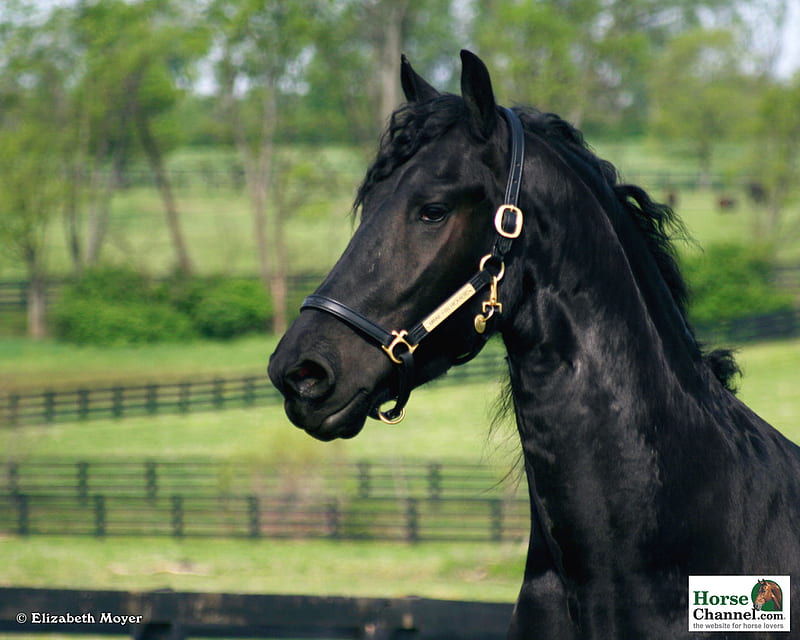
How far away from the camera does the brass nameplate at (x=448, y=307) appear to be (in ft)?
8.80

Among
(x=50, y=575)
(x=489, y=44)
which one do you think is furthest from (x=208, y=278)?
(x=50, y=575)

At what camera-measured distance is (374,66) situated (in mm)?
43938

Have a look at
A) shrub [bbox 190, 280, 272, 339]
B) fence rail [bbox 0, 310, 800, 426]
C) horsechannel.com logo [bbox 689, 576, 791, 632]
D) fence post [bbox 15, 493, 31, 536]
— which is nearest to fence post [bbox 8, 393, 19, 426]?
fence rail [bbox 0, 310, 800, 426]

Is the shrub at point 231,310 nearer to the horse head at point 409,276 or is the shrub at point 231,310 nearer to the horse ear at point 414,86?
the horse ear at point 414,86

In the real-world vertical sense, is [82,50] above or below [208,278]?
above

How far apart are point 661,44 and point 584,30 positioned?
82.0 feet

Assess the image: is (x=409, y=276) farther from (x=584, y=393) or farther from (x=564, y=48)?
(x=564, y=48)

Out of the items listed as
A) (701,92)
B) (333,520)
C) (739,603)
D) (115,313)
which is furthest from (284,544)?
(701,92)

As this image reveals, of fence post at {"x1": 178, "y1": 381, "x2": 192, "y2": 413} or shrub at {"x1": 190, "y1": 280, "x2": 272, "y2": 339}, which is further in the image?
shrub at {"x1": 190, "y1": 280, "x2": 272, "y2": 339}

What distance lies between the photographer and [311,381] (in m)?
2.57

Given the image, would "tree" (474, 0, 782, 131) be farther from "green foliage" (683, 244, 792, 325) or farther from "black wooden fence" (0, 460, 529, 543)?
"black wooden fence" (0, 460, 529, 543)

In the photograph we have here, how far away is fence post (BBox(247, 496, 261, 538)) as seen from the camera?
21.9 meters

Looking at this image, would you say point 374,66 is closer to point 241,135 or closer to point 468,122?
point 241,135

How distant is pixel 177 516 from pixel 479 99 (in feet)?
68.1
